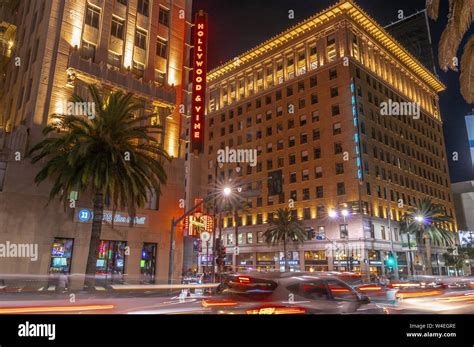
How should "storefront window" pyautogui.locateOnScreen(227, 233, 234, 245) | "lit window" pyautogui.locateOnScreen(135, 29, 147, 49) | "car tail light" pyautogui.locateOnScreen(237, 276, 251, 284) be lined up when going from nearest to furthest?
"car tail light" pyautogui.locateOnScreen(237, 276, 251, 284) < "lit window" pyautogui.locateOnScreen(135, 29, 147, 49) < "storefront window" pyautogui.locateOnScreen(227, 233, 234, 245)

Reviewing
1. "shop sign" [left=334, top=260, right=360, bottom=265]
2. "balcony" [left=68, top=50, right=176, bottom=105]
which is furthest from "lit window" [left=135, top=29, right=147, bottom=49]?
"shop sign" [left=334, top=260, right=360, bottom=265]

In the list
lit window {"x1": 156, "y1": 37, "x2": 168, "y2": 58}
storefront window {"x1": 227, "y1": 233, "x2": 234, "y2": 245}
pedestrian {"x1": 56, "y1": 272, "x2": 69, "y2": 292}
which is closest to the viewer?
pedestrian {"x1": 56, "y1": 272, "x2": 69, "y2": 292}

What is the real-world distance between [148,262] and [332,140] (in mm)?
48142

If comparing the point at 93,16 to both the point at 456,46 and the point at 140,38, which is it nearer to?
the point at 140,38

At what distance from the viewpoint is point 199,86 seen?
1385 inches

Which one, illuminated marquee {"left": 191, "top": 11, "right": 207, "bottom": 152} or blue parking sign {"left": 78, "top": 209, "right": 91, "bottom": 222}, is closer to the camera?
blue parking sign {"left": 78, "top": 209, "right": 91, "bottom": 222}

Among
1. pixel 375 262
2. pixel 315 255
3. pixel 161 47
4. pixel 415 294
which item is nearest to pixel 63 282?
pixel 415 294

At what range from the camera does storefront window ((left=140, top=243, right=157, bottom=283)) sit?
30.1 meters

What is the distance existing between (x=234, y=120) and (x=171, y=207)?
5851 cm

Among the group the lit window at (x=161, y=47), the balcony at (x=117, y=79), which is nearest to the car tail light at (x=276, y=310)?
the balcony at (x=117, y=79)

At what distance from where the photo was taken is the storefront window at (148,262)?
30.1 m

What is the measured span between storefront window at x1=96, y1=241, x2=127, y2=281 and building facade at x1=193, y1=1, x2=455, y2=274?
38.5m

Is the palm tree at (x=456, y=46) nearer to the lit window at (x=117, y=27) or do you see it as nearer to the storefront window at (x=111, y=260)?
the storefront window at (x=111, y=260)

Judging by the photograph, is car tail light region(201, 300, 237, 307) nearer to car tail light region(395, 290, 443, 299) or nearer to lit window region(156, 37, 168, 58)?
car tail light region(395, 290, 443, 299)
